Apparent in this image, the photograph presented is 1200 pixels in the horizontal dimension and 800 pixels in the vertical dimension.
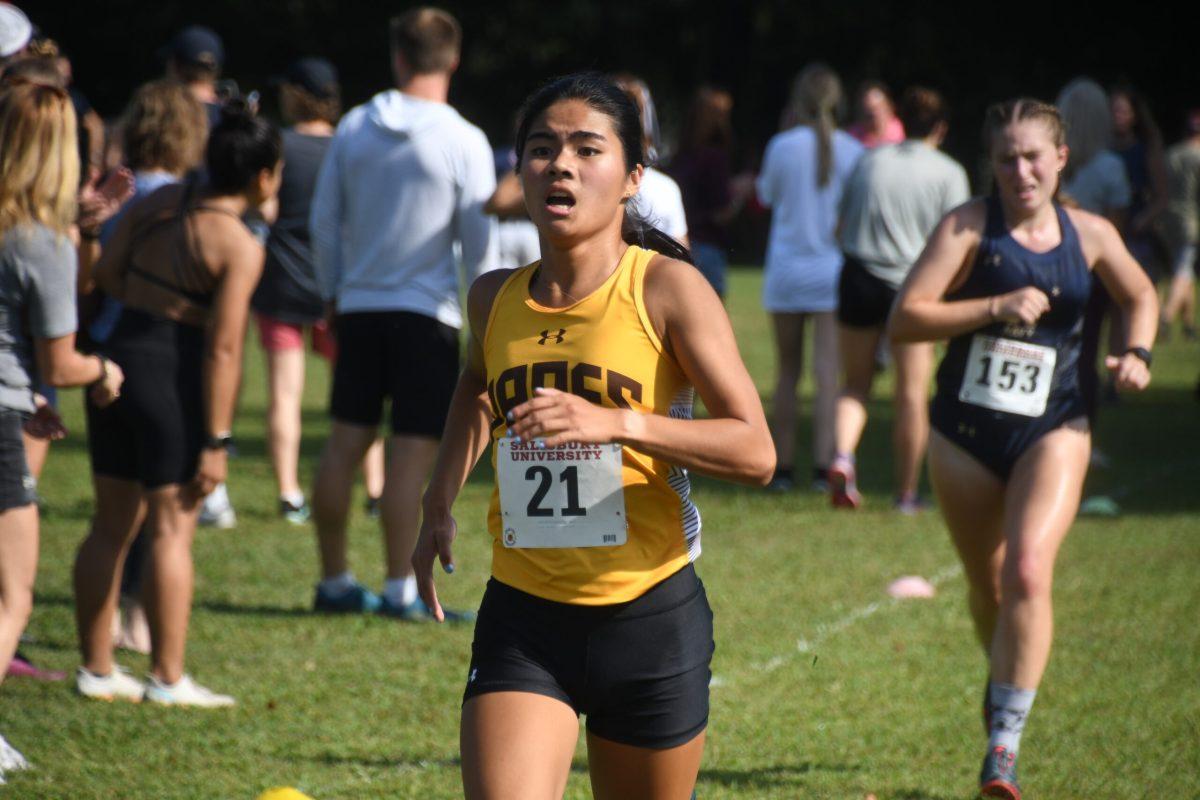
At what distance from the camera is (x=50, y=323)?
15.3 feet

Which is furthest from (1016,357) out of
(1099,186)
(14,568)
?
(1099,186)

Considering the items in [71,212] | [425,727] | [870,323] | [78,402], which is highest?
[71,212]

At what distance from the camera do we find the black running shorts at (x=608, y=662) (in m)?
3.30

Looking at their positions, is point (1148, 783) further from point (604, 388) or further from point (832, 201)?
point (832, 201)

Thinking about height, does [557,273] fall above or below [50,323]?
above

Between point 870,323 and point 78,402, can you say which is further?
point 78,402

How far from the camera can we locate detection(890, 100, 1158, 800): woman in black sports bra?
5000 mm

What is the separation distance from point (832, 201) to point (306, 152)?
11.3 ft

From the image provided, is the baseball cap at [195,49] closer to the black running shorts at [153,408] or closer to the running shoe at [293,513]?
the running shoe at [293,513]

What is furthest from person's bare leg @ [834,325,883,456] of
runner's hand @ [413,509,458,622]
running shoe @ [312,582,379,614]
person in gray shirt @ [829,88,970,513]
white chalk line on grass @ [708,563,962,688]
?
runner's hand @ [413,509,458,622]

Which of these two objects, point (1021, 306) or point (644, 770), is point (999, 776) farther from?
point (644, 770)

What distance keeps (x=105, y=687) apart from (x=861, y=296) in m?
5.20

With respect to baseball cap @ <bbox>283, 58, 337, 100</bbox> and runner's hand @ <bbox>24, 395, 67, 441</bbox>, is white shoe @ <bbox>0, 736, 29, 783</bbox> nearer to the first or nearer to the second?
runner's hand @ <bbox>24, 395, 67, 441</bbox>

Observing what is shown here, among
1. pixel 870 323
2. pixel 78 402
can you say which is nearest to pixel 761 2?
pixel 78 402
